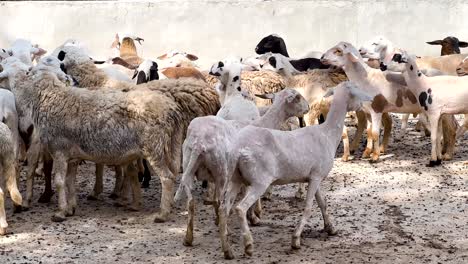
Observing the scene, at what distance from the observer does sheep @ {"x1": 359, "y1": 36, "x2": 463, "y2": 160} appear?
11.3m

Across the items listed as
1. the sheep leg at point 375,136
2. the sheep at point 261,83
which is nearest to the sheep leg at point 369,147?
the sheep leg at point 375,136

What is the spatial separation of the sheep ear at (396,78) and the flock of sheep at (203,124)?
0.05 feet

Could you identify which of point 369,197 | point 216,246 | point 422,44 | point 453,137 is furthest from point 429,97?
point 422,44

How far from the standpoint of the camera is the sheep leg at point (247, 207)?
284 inches

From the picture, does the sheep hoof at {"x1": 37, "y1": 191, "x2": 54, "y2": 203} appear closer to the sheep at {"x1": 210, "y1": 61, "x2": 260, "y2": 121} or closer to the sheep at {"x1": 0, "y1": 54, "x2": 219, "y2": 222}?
the sheep at {"x1": 0, "y1": 54, "x2": 219, "y2": 222}

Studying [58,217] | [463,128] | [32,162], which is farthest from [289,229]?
[463,128]

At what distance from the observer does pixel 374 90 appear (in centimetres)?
1132

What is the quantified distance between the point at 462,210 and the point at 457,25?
34.5 feet

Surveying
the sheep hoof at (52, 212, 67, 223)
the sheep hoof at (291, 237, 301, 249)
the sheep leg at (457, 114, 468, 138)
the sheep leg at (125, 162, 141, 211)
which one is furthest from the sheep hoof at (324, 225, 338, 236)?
the sheep leg at (457, 114, 468, 138)

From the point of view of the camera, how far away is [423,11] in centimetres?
1878

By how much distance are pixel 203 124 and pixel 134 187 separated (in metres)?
1.74

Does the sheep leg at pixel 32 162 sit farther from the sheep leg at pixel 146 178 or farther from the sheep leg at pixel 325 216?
the sheep leg at pixel 325 216

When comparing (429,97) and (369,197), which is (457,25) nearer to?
(429,97)

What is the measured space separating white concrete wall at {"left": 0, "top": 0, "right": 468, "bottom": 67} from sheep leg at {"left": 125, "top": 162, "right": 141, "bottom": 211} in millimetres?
10144
